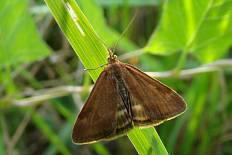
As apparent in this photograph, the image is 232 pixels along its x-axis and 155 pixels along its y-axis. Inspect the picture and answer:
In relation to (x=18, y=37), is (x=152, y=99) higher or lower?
lower

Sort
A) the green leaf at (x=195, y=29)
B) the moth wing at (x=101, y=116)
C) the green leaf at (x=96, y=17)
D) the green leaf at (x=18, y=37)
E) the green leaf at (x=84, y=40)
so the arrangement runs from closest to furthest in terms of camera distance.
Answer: the green leaf at (x=84, y=40) → the moth wing at (x=101, y=116) → the green leaf at (x=195, y=29) → the green leaf at (x=96, y=17) → the green leaf at (x=18, y=37)

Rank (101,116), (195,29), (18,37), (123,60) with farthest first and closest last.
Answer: (123,60), (18,37), (195,29), (101,116)

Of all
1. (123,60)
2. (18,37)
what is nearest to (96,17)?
(18,37)

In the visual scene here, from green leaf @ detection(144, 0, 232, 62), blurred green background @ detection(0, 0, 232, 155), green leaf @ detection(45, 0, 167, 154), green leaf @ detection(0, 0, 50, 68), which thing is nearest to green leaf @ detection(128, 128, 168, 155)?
green leaf @ detection(45, 0, 167, 154)

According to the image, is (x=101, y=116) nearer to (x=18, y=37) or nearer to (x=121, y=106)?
(x=121, y=106)

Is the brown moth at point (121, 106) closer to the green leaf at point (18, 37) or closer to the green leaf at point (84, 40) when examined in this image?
the green leaf at point (84, 40)

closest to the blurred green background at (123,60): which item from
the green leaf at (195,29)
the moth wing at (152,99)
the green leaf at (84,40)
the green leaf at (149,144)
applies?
the green leaf at (195,29)

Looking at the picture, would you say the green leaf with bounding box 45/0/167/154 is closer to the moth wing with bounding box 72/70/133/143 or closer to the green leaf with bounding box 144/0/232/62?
the moth wing with bounding box 72/70/133/143
